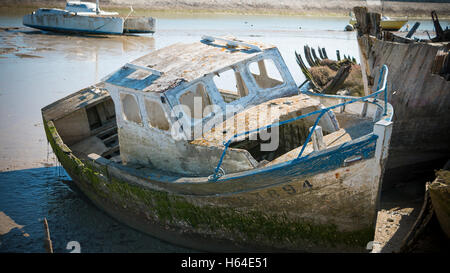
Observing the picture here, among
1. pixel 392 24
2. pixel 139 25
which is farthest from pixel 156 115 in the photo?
pixel 392 24

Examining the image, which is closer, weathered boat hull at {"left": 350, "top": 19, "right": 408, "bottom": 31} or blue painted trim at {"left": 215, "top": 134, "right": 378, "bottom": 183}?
blue painted trim at {"left": 215, "top": 134, "right": 378, "bottom": 183}

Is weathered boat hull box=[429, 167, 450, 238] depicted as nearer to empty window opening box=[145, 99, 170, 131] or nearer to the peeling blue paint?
empty window opening box=[145, 99, 170, 131]

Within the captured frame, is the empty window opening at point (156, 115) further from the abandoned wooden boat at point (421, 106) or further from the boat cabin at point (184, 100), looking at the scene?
the abandoned wooden boat at point (421, 106)

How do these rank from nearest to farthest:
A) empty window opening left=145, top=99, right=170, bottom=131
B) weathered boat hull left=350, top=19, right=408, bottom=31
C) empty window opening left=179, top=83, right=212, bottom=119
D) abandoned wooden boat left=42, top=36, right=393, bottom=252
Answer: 1. abandoned wooden boat left=42, top=36, right=393, bottom=252
2. empty window opening left=145, top=99, right=170, bottom=131
3. empty window opening left=179, top=83, right=212, bottom=119
4. weathered boat hull left=350, top=19, right=408, bottom=31

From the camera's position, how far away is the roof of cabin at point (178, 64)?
6.66 metres

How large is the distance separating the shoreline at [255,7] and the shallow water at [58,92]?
11.6 feet

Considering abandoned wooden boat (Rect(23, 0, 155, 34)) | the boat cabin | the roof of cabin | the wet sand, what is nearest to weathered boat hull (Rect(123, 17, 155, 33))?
abandoned wooden boat (Rect(23, 0, 155, 34))

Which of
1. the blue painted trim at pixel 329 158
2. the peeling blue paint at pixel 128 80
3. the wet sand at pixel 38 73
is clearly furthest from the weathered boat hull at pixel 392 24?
the blue painted trim at pixel 329 158

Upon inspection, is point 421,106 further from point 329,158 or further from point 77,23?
point 77,23

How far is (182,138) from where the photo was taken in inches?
253

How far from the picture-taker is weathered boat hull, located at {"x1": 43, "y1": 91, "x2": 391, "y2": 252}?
5320mm

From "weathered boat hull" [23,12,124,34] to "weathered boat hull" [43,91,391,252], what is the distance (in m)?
23.6

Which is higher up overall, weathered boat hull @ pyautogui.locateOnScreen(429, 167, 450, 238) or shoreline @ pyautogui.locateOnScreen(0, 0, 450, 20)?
shoreline @ pyautogui.locateOnScreen(0, 0, 450, 20)

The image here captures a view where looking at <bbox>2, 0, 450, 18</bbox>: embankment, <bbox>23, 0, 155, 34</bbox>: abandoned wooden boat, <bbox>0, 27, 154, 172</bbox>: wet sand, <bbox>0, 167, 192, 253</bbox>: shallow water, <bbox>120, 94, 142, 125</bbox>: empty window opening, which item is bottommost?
<bbox>0, 167, 192, 253</bbox>: shallow water
